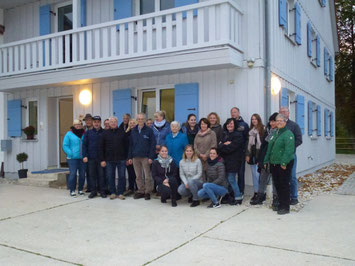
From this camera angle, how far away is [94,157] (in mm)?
7723

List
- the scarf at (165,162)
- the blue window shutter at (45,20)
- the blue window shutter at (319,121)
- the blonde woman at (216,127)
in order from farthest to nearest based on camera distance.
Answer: the blue window shutter at (319,121), the blue window shutter at (45,20), the blonde woman at (216,127), the scarf at (165,162)

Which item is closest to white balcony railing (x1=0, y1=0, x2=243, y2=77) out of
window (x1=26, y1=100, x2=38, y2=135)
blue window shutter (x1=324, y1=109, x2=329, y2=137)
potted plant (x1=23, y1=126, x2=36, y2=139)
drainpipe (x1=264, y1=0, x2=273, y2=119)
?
drainpipe (x1=264, y1=0, x2=273, y2=119)

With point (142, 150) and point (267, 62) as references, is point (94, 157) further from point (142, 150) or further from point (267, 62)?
point (267, 62)

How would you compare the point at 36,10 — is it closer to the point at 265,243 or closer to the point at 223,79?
the point at 223,79

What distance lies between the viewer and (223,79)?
802cm

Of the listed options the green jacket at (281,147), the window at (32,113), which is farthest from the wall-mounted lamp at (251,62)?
the window at (32,113)

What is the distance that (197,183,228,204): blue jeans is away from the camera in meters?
6.46

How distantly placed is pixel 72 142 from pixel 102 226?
2951 mm

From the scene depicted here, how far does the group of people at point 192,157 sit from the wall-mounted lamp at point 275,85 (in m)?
1.51

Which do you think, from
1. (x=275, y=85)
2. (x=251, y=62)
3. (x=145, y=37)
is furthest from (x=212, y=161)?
(x=145, y=37)

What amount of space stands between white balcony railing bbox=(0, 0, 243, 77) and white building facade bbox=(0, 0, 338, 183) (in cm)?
2

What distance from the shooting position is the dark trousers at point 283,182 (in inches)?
235

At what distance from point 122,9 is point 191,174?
5.14 meters

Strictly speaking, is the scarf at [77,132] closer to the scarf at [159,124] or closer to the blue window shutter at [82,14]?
the scarf at [159,124]
